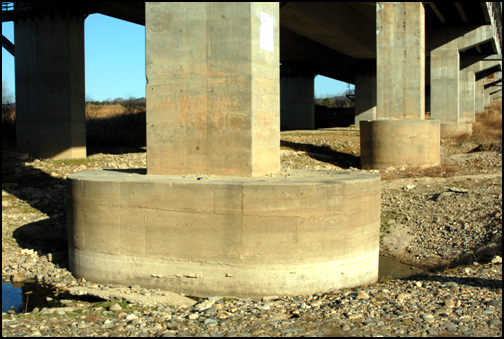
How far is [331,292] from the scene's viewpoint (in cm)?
819

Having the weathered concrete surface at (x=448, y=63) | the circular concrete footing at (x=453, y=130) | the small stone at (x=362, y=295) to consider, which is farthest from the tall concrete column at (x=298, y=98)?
the small stone at (x=362, y=295)

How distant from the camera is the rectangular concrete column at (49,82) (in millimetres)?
19344

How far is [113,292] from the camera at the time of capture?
824cm

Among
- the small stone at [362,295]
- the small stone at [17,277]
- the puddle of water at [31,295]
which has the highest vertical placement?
the small stone at [362,295]

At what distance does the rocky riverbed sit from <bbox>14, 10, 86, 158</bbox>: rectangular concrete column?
7.88 feet

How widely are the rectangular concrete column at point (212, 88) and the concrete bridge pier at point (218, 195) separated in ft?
0.05

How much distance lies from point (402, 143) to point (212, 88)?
11.8 m

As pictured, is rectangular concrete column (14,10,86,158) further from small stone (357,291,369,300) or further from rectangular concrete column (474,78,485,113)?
rectangular concrete column (474,78,485,113)

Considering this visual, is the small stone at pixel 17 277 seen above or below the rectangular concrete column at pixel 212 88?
below

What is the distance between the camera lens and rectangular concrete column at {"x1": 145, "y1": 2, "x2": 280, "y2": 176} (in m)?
8.74

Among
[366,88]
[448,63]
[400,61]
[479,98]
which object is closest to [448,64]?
[448,63]

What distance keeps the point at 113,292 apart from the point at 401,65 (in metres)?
15.8

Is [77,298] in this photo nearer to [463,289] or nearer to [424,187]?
[463,289]

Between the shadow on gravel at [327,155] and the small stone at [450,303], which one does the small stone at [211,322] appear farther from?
the shadow on gravel at [327,155]
